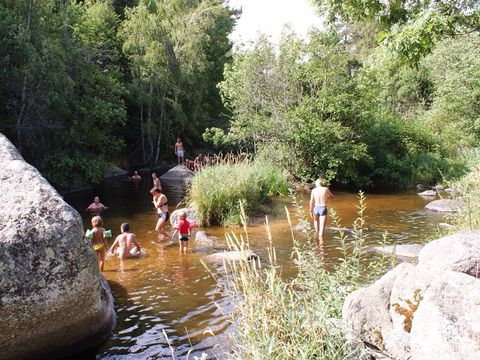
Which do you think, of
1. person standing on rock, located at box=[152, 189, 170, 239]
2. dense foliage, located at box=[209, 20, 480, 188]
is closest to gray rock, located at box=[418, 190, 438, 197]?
dense foliage, located at box=[209, 20, 480, 188]

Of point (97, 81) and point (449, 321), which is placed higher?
point (97, 81)

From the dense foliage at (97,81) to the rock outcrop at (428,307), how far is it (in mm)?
15997

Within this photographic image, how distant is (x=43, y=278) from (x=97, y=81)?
60.5ft

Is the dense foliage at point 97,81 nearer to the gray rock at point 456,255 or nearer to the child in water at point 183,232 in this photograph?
the child in water at point 183,232

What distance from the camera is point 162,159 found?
1215 inches

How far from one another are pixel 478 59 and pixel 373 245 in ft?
50.2

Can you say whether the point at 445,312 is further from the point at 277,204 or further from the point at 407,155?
the point at 407,155

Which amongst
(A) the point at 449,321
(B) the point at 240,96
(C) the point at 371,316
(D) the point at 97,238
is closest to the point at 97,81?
(B) the point at 240,96

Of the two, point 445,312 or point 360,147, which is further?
point 360,147

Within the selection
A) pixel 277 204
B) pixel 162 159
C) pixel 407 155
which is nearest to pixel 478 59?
A: pixel 407 155

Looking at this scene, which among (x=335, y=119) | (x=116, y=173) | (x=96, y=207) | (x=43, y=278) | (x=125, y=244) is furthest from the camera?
(x=116, y=173)

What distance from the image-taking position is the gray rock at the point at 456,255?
15.5 ft

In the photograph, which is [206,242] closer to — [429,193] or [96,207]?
[96,207]

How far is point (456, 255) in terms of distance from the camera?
15.9 feet
